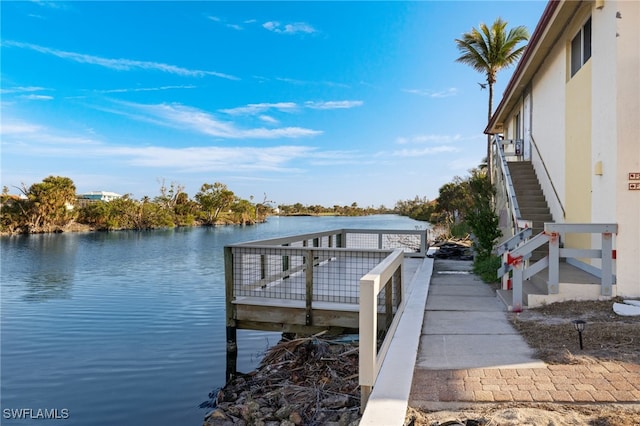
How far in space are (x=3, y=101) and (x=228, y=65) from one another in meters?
15.3

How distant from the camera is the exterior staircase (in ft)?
33.4

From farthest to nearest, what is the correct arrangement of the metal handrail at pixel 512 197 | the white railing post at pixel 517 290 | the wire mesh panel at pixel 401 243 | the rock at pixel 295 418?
the wire mesh panel at pixel 401 243 < the metal handrail at pixel 512 197 < the white railing post at pixel 517 290 < the rock at pixel 295 418

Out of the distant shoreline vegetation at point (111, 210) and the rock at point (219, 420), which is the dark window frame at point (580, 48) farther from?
the distant shoreline vegetation at point (111, 210)

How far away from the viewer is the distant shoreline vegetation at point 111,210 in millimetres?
47594

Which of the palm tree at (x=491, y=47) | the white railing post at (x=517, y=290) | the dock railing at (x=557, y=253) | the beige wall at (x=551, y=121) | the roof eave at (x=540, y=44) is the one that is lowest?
the white railing post at (x=517, y=290)

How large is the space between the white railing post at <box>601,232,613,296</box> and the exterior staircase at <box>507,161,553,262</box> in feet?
10.2

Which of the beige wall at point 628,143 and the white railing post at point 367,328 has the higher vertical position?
the beige wall at point 628,143

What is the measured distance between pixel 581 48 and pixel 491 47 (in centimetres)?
2085

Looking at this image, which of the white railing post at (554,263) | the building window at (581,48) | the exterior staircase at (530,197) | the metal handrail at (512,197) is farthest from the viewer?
the exterior staircase at (530,197)

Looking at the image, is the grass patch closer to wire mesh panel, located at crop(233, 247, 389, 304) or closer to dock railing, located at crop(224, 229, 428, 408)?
dock railing, located at crop(224, 229, 428, 408)

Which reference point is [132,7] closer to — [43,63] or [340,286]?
[43,63]

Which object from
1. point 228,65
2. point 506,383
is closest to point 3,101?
point 228,65

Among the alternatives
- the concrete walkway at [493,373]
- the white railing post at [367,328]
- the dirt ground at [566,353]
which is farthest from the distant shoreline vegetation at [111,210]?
the dirt ground at [566,353]

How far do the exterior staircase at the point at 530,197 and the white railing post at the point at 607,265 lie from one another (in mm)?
3095
